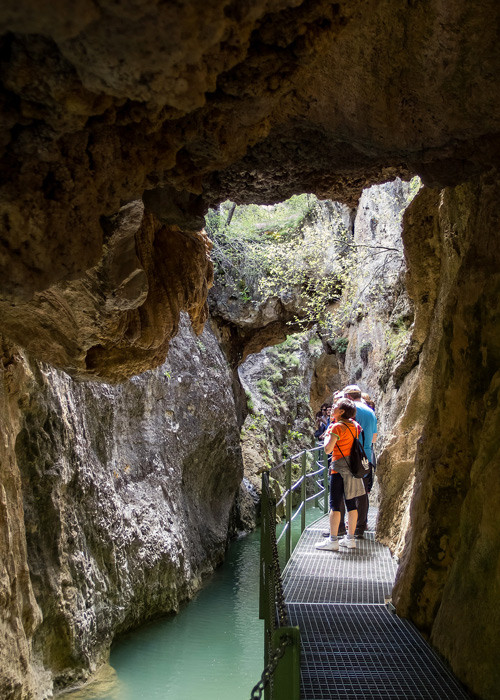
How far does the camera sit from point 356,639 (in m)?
4.25

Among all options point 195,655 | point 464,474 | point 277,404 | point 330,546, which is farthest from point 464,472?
point 277,404

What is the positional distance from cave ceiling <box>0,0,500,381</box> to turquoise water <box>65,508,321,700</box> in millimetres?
3467

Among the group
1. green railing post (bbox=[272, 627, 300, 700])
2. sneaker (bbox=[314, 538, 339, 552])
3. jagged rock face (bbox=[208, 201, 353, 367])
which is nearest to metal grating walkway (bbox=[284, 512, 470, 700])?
sneaker (bbox=[314, 538, 339, 552])

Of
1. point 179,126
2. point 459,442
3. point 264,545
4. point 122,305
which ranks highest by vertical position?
point 179,126

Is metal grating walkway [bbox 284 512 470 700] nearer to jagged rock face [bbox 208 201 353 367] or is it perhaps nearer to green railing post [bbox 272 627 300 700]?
green railing post [bbox 272 627 300 700]

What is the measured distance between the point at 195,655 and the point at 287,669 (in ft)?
18.1

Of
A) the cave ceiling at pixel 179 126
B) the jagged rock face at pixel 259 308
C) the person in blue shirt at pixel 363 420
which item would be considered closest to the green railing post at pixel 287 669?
the cave ceiling at pixel 179 126

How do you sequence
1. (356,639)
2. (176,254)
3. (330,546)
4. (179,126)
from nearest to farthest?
(179,126) < (356,639) < (176,254) < (330,546)

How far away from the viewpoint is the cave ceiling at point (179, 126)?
2.22 metres

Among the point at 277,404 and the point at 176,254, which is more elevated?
the point at 176,254

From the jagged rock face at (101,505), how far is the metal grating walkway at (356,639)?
6.72 ft

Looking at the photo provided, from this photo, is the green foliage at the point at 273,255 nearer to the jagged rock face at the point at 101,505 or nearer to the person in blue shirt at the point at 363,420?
the jagged rock face at the point at 101,505

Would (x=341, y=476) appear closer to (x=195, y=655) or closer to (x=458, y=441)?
(x=458, y=441)

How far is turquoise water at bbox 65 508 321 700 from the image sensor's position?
21.0ft
